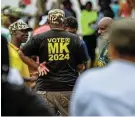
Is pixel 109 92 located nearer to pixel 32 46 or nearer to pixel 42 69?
pixel 42 69

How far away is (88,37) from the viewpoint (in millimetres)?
17906

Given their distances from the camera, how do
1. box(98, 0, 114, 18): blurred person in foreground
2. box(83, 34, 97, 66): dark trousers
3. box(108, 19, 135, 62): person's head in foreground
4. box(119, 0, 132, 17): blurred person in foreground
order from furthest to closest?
box(83, 34, 97, 66): dark trousers < box(119, 0, 132, 17): blurred person in foreground < box(98, 0, 114, 18): blurred person in foreground < box(108, 19, 135, 62): person's head in foreground

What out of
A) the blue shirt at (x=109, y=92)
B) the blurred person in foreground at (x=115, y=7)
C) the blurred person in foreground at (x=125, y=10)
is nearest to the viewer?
the blue shirt at (x=109, y=92)

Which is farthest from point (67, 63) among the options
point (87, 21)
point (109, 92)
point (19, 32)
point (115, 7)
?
point (115, 7)

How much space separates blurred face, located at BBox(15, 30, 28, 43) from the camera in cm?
966

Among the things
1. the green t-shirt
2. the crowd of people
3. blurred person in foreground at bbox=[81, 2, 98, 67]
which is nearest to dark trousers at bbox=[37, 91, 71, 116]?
the crowd of people

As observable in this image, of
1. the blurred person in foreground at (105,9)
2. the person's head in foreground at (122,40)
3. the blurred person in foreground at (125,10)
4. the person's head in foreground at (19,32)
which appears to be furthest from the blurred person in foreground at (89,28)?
the person's head in foreground at (122,40)

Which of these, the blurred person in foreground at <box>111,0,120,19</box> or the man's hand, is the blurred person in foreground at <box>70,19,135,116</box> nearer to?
the man's hand

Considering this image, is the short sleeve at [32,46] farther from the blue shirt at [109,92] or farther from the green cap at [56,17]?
the blue shirt at [109,92]

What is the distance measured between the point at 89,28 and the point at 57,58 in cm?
862

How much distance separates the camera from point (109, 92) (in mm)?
4422

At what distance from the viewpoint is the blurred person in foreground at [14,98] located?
14.6 feet

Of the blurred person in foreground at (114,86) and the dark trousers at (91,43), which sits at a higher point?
the blurred person in foreground at (114,86)

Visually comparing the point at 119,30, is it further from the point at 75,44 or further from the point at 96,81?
the point at 75,44
